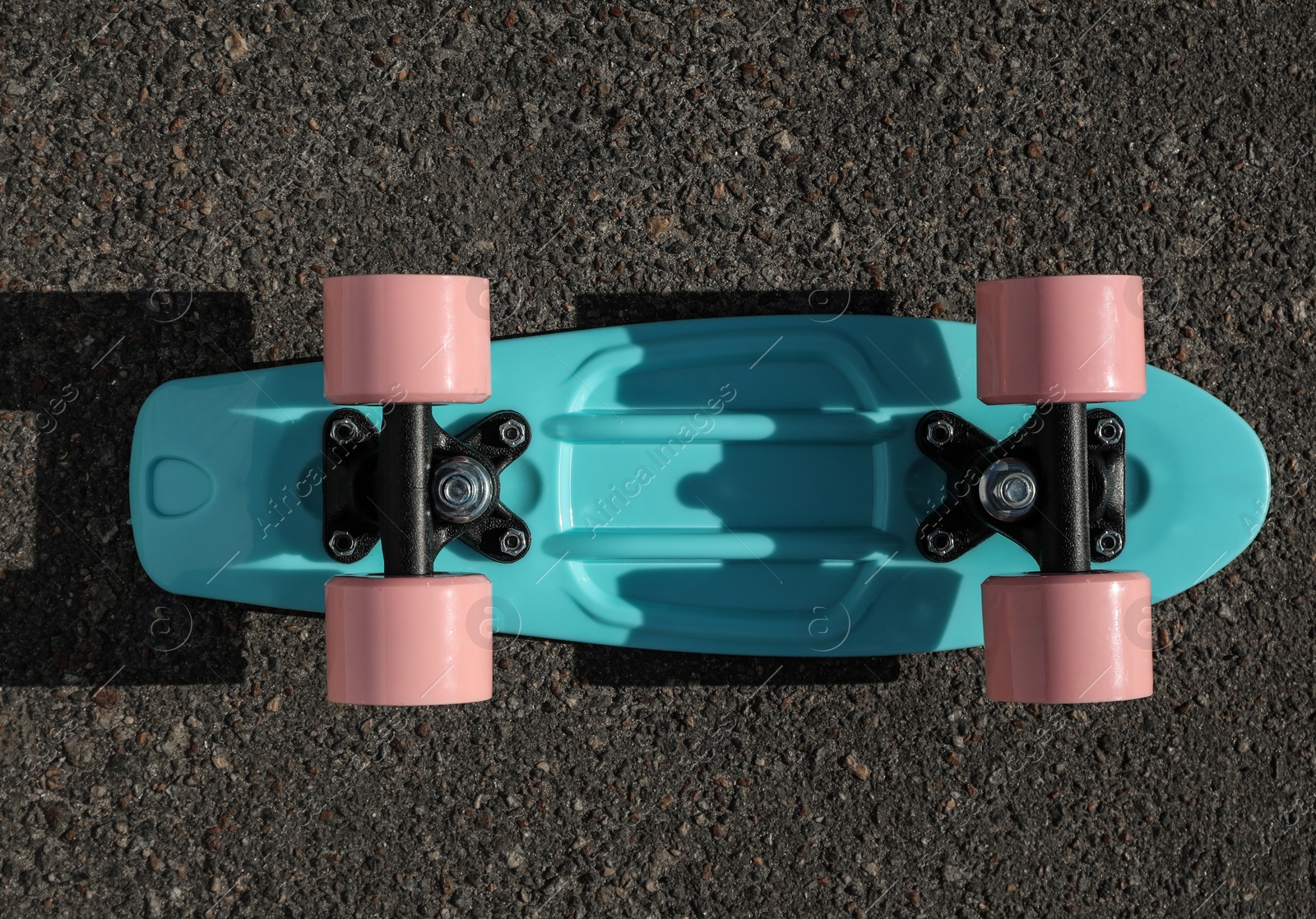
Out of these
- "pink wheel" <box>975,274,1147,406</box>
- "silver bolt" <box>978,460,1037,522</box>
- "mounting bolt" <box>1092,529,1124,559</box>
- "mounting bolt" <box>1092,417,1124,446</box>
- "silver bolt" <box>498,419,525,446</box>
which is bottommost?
"mounting bolt" <box>1092,529,1124,559</box>

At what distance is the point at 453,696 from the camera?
55.6 inches

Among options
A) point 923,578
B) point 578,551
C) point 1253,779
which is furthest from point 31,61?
point 1253,779

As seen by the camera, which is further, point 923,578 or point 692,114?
point 692,114

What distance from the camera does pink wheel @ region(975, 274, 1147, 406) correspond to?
1.40 meters

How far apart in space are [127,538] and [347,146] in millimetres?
898

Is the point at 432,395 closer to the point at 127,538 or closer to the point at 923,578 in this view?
Answer: the point at 127,538

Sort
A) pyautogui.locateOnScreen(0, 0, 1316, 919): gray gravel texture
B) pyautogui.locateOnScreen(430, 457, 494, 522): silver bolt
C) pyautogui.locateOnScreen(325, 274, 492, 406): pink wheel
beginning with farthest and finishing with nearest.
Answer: pyautogui.locateOnScreen(0, 0, 1316, 919): gray gravel texture < pyautogui.locateOnScreen(430, 457, 494, 522): silver bolt < pyautogui.locateOnScreen(325, 274, 492, 406): pink wheel

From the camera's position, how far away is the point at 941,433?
5.20 feet

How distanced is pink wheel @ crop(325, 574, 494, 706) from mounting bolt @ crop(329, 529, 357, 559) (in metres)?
0.14

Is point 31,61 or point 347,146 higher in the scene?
point 31,61

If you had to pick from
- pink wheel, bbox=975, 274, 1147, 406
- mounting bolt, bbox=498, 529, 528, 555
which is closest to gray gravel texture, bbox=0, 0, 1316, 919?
mounting bolt, bbox=498, 529, 528, 555

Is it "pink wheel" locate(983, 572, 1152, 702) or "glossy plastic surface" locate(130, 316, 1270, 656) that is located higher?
"glossy plastic surface" locate(130, 316, 1270, 656)

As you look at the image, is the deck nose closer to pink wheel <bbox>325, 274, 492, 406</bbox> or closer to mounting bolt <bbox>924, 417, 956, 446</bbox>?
pink wheel <bbox>325, 274, 492, 406</bbox>

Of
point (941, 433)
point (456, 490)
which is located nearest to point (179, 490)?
point (456, 490)
